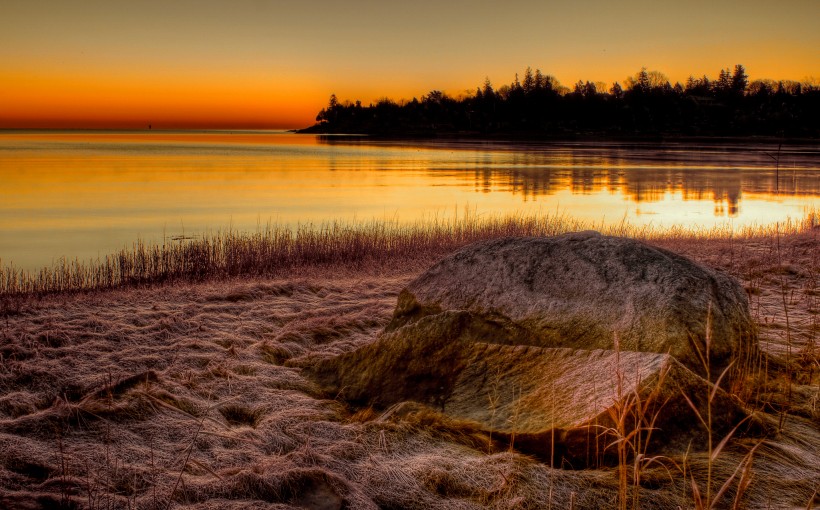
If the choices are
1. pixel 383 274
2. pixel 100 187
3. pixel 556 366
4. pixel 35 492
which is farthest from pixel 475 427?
pixel 100 187

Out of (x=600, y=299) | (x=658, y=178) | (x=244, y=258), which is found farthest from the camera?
(x=658, y=178)

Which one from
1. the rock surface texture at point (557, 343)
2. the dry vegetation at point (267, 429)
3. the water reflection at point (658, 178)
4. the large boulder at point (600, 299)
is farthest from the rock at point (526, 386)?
the water reflection at point (658, 178)

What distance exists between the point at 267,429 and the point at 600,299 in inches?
110

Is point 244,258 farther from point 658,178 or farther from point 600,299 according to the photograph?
point 658,178

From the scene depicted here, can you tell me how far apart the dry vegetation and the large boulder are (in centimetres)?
53

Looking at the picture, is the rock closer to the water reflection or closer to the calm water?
the calm water

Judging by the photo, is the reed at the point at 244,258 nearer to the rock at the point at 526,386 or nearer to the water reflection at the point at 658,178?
the rock at the point at 526,386

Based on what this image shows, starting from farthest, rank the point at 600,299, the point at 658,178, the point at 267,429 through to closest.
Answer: the point at 658,178
the point at 600,299
the point at 267,429

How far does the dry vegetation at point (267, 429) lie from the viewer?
11.1ft

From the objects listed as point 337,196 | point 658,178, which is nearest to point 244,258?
point 337,196

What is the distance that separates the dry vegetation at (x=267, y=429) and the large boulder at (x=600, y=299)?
530 millimetres

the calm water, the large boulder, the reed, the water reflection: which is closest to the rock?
the large boulder

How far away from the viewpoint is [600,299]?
17.2ft

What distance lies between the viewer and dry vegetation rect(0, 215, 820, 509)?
133 inches
